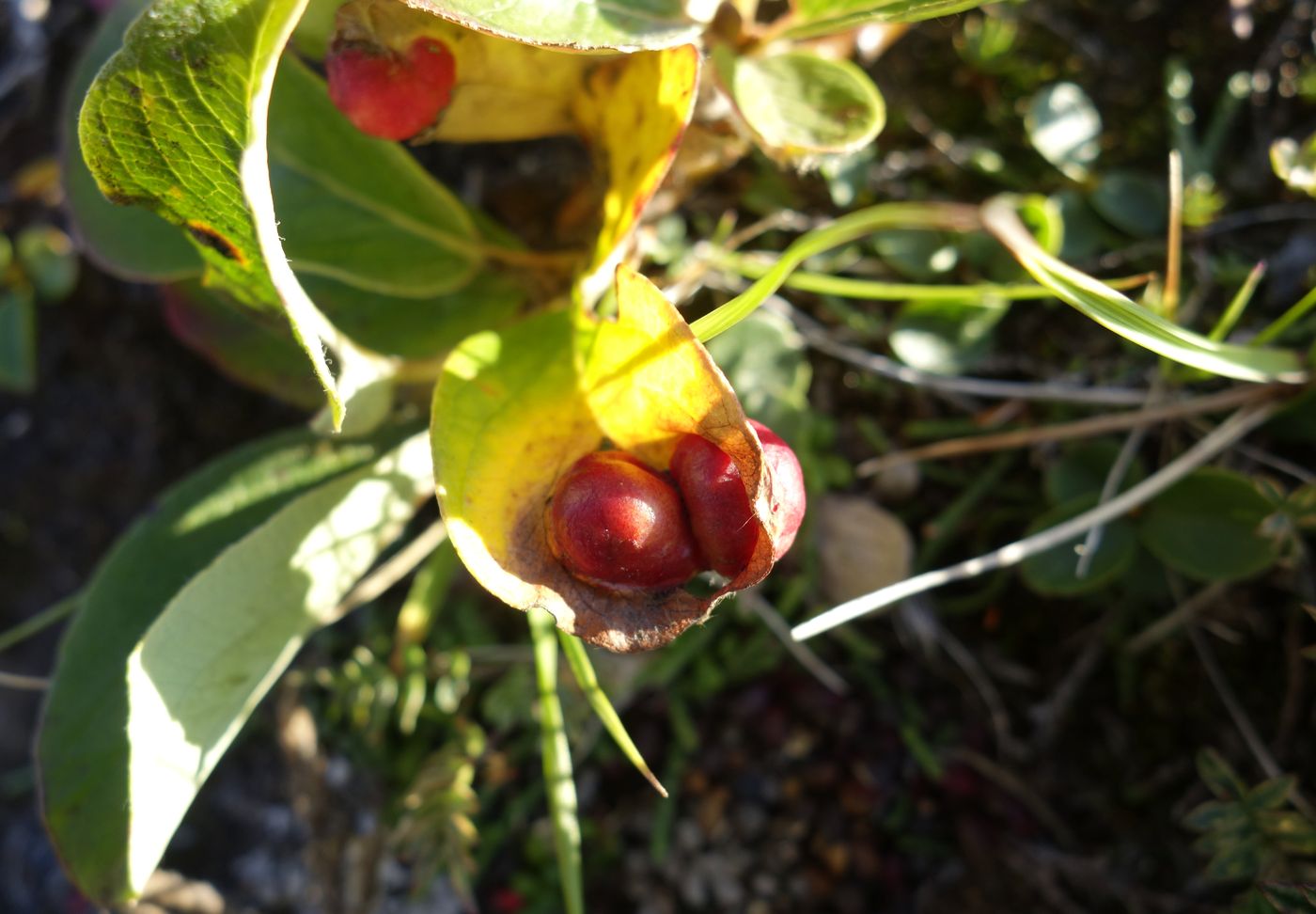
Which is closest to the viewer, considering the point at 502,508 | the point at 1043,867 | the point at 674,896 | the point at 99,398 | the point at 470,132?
the point at 502,508

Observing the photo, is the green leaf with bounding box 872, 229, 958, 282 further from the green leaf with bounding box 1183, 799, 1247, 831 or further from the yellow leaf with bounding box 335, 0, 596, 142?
the green leaf with bounding box 1183, 799, 1247, 831

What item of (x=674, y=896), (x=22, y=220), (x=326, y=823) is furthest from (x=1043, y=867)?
(x=22, y=220)

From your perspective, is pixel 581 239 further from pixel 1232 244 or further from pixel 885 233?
pixel 1232 244

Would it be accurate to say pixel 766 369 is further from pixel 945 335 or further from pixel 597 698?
pixel 597 698

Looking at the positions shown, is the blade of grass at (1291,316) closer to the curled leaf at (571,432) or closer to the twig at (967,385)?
the twig at (967,385)

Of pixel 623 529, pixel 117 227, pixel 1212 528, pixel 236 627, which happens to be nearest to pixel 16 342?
pixel 117 227

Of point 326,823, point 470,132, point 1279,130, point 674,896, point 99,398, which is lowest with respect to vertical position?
point 674,896
